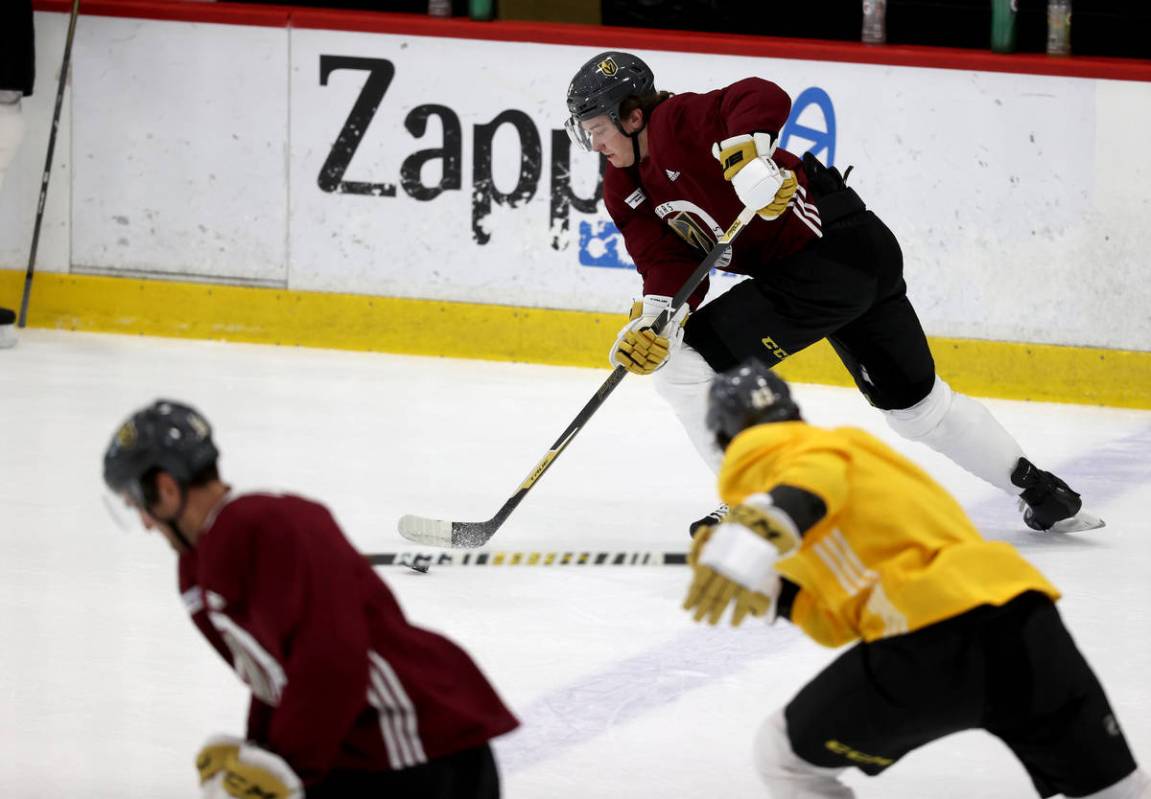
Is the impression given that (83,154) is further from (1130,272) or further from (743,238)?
(1130,272)

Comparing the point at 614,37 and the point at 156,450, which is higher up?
the point at 614,37

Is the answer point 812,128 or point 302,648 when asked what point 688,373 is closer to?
point 812,128

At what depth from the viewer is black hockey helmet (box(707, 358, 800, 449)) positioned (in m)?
2.19

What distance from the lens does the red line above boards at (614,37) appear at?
18.3 ft

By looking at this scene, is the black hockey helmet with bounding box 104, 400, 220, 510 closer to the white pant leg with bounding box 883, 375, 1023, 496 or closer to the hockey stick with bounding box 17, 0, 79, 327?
the white pant leg with bounding box 883, 375, 1023, 496

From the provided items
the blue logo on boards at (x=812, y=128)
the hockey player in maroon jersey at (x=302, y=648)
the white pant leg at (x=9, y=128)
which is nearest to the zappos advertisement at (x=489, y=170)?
the blue logo on boards at (x=812, y=128)

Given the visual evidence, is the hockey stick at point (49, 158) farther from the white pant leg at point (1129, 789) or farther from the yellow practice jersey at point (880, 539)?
the white pant leg at point (1129, 789)

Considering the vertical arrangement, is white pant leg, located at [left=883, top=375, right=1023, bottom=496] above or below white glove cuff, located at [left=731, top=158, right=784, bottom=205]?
below

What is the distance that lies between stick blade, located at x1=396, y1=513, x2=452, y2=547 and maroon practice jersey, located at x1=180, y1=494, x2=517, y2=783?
1.99m

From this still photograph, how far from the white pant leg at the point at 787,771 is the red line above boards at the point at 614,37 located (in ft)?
12.3

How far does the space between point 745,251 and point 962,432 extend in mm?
671

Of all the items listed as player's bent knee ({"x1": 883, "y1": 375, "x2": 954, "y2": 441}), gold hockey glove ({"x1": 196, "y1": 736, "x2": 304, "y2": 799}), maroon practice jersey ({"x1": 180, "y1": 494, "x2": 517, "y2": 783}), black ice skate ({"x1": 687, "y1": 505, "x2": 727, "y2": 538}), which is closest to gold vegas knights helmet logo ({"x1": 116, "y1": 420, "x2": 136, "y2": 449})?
maroon practice jersey ({"x1": 180, "y1": 494, "x2": 517, "y2": 783})

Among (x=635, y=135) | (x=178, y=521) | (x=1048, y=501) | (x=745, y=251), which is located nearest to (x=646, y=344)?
(x=745, y=251)

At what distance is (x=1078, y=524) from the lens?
171 inches
